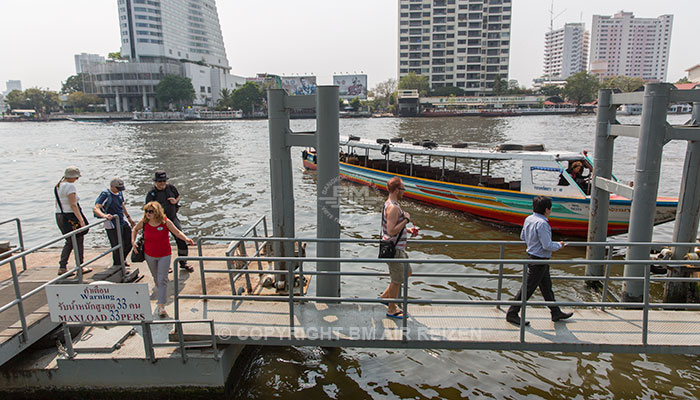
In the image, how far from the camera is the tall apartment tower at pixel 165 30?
155 m

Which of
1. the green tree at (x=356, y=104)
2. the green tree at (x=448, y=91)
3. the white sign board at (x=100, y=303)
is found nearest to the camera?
the white sign board at (x=100, y=303)

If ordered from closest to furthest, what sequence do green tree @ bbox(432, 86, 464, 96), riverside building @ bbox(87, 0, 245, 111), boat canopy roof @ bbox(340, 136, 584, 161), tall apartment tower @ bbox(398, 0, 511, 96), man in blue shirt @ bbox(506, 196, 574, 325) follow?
man in blue shirt @ bbox(506, 196, 574, 325), boat canopy roof @ bbox(340, 136, 584, 161), green tree @ bbox(432, 86, 464, 96), riverside building @ bbox(87, 0, 245, 111), tall apartment tower @ bbox(398, 0, 511, 96)

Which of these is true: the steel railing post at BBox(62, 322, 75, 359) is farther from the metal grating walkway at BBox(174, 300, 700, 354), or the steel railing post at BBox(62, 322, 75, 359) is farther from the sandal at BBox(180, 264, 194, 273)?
the sandal at BBox(180, 264, 194, 273)

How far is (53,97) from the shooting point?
162500mm

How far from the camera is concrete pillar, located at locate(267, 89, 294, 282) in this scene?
702 cm

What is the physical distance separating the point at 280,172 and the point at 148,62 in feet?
561

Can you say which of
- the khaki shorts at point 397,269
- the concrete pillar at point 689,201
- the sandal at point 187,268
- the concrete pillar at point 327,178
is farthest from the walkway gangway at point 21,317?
the concrete pillar at point 689,201

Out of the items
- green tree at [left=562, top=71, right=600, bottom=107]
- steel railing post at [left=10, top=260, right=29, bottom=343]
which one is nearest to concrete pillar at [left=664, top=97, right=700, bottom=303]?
steel railing post at [left=10, top=260, right=29, bottom=343]

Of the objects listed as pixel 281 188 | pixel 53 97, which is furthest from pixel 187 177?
pixel 53 97

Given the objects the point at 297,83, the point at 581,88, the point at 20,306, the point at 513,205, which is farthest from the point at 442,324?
the point at 297,83

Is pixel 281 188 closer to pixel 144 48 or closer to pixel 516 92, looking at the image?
pixel 516 92

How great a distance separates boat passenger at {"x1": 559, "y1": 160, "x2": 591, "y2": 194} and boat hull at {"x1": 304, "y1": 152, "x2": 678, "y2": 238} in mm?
607

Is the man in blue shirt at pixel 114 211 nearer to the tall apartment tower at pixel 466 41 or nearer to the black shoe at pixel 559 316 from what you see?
the black shoe at pixel 559 316

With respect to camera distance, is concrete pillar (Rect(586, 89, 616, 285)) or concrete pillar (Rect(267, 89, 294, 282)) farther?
concrete pillar (Rect(586, 89, 616, 285))
